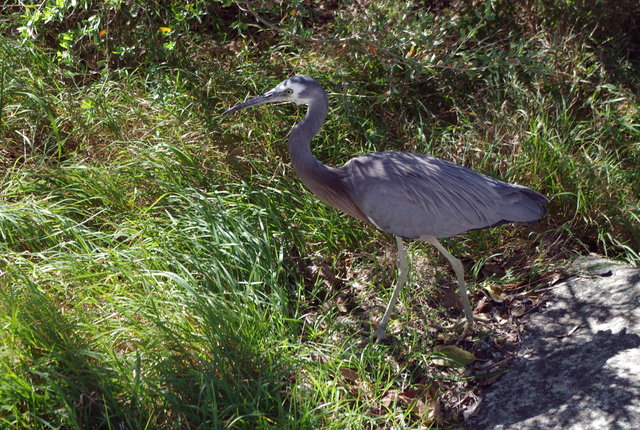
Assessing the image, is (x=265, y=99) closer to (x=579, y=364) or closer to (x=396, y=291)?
(x=396, y=291)

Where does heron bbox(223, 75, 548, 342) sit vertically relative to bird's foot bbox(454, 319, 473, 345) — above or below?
above

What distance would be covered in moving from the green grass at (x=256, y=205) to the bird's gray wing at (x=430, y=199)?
1.80 ft

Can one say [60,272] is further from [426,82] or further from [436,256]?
[426,82]

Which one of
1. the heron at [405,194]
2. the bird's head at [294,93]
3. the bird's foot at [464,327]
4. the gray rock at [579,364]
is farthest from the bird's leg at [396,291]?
the bird's head at [294,93]

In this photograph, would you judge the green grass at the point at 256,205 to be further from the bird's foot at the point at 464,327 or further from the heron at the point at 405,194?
the heron at the point at 405,194

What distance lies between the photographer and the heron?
3627mm

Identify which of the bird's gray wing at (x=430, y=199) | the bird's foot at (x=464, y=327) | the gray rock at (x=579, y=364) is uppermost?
the bird's gray wing at (x=430, y=199)

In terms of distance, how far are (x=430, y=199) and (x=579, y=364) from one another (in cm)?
116

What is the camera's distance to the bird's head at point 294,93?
3.78 m

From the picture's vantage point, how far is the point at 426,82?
5.12 meters

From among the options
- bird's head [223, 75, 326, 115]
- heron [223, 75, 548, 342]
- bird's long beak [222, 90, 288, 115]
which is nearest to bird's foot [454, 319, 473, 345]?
heron [223, 75, 548, 342]

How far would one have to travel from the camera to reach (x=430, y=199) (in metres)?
3.65

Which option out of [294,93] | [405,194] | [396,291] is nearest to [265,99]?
[294,93]

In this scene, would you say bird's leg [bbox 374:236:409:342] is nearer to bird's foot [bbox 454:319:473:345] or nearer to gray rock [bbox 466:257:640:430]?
bird's foot [bbox 454:319:473:345]
